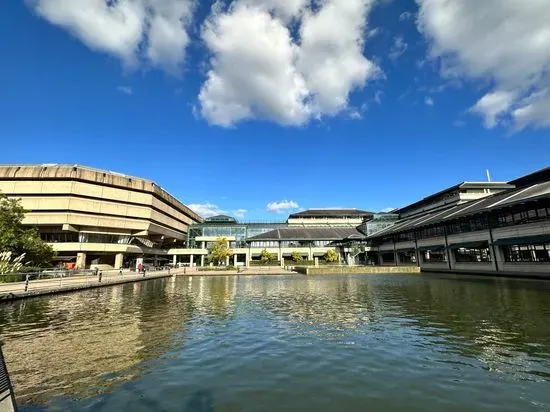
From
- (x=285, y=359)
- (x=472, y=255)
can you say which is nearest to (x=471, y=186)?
(x=472, y=255)

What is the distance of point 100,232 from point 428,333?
297 ft

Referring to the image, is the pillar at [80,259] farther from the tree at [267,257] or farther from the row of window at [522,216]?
the row of window at [522,216]

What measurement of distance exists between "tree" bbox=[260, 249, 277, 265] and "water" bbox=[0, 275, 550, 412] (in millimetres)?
64042

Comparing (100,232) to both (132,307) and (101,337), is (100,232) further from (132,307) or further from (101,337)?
(101,337)

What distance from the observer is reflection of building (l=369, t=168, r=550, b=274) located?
37.7m

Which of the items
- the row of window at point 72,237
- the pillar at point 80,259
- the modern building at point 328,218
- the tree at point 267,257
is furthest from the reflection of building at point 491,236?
the row of window at point 72,237

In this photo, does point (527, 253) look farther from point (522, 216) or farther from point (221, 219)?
point (221, 219)

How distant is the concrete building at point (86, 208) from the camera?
78812mm

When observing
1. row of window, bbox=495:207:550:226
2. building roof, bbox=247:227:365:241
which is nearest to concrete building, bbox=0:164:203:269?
building roof, bbox=247:227:365:241

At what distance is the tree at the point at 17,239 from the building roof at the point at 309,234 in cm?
5741

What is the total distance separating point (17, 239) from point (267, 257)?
53502mm

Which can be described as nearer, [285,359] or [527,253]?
[285,359]

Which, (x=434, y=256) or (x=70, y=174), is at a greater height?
(x=70, y=174)

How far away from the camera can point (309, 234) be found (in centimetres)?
9925
